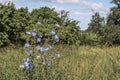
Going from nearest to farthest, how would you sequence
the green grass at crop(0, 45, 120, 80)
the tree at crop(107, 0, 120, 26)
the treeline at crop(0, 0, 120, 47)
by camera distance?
the green grass at crop(0, 45, 120, 80) < the treeline at crop(0, 0, 120, 47) < the tree at crop(107, 0, 120, 26)

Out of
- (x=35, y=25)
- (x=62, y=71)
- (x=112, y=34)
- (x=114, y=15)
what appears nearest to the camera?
(x=62, y=71)

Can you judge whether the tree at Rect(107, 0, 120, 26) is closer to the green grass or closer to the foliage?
the foliage

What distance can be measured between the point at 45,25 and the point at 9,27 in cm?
152

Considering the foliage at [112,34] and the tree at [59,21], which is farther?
the foliage at [112,34]

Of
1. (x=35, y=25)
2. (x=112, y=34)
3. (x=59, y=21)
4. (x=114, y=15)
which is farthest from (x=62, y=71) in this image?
(x=114, y=15)

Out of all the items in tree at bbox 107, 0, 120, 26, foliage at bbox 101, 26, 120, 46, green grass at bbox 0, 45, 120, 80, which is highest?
tree at bbox 107, 0, 120, 26

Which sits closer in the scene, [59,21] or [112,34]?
[59,21]

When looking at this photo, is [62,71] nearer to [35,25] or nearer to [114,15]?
[35,25]

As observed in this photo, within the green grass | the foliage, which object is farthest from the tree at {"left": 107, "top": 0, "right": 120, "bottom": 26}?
the green grass

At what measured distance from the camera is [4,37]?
588 inches

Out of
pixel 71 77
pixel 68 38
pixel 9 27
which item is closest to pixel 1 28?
pixel 9 27

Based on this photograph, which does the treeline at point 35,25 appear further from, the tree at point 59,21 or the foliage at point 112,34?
the foliage at point 112,34

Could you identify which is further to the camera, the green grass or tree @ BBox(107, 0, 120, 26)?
tree @ BBox(107, 0, 120, 26)

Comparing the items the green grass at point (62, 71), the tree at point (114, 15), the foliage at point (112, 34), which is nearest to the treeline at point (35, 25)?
the green grass at point (62, 71)
